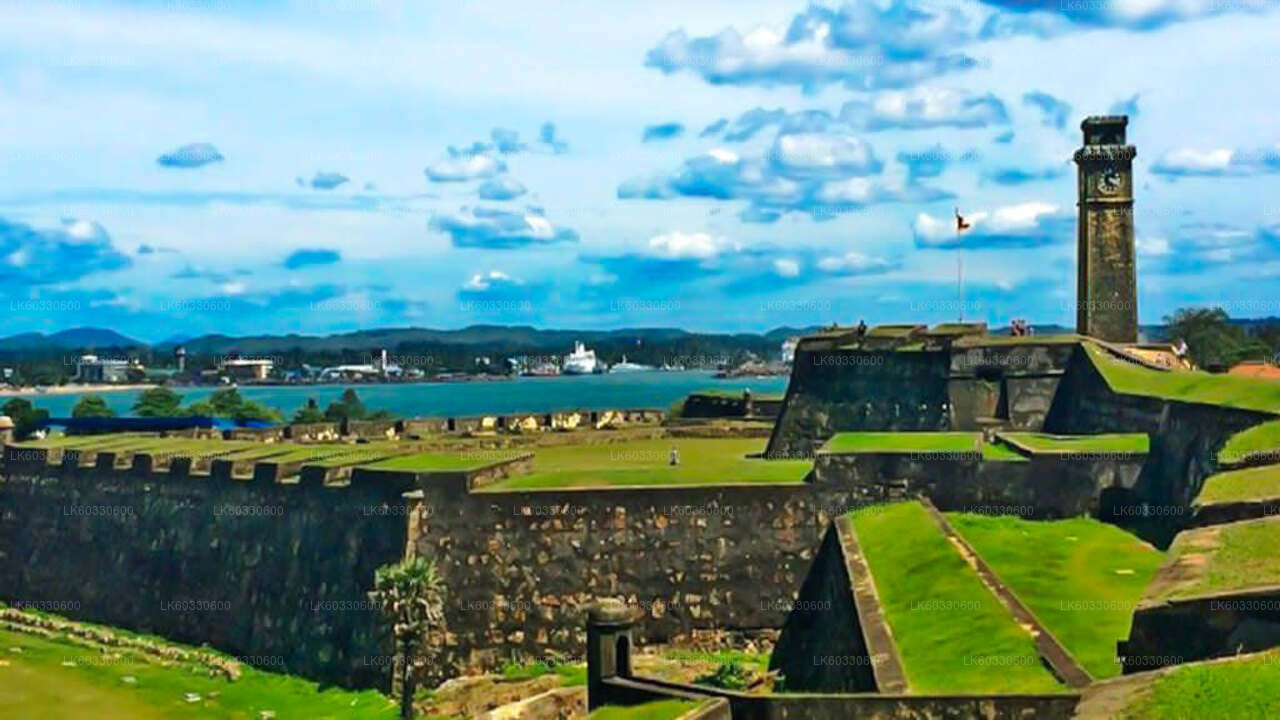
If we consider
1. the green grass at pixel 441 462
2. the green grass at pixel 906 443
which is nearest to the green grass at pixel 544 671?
the green grass at pixel 441 462

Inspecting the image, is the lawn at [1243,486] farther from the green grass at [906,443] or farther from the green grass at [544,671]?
the green grass at [544,671]

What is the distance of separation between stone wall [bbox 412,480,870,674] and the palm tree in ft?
3.74

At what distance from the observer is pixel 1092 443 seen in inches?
1025

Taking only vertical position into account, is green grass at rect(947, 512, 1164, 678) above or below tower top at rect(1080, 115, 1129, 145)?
below

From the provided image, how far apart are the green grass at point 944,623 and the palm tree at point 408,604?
25.8ft

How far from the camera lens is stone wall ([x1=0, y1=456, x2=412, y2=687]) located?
28266mm

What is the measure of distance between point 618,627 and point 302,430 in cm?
2668

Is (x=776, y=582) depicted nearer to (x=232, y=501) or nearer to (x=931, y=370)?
(x=931, y=370)

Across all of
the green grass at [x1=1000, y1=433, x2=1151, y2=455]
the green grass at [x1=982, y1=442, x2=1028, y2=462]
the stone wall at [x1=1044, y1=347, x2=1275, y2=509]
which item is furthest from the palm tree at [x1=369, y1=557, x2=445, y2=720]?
the stone wall at [x1=1044, y1=347, x2=1275, y2=509]

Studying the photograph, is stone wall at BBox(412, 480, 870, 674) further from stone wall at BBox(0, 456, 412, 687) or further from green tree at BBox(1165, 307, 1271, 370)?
green tree at BBox(1165, 307, 1271, 370)

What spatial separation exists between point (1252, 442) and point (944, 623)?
5.93 metres

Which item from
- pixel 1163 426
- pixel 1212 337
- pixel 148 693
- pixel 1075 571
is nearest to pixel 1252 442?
pixel 1075 571

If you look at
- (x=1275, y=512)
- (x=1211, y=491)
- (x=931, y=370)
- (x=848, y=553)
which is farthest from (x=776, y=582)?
(x=1275, y=512)

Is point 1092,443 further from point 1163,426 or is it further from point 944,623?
point 944,623
